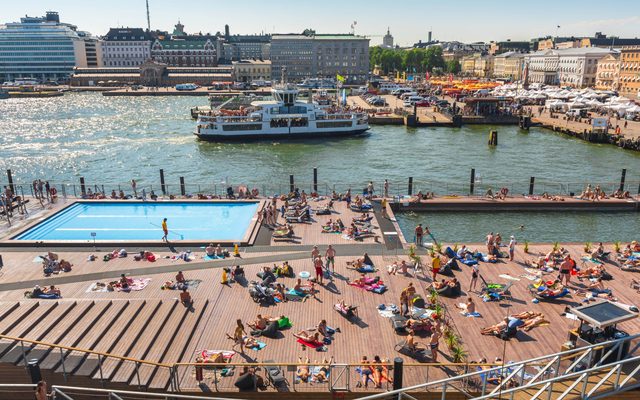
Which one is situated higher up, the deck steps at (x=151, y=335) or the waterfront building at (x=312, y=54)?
the waterfront building at (x=312, y=54)

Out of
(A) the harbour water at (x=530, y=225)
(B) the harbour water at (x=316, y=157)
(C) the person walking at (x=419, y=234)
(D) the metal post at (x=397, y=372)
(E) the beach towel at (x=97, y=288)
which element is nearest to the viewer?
(D) the metal post at (x=397, y=372)

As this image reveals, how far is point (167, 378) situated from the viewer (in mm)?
14297

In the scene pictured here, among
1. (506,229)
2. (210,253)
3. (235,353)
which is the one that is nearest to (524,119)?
(506,229)

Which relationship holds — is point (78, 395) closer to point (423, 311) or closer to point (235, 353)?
point (235, 353)

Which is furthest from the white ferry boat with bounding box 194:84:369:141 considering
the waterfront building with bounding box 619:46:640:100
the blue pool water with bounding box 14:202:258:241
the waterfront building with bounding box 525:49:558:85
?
the waterfront building with bounding box 525:49:558:85

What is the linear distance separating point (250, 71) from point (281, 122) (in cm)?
12613

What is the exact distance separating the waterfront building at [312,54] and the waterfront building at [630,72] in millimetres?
96464

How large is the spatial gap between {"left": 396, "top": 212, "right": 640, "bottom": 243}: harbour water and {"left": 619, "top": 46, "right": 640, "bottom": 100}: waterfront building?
92.2 metres

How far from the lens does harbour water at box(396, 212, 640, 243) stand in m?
30.6

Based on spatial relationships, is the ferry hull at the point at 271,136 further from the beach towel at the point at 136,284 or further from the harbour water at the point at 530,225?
the beach towel at the point at 136,284

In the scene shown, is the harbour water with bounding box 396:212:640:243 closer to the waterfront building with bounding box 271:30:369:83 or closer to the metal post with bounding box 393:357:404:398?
the metal post with bounding box 393:357:404:398

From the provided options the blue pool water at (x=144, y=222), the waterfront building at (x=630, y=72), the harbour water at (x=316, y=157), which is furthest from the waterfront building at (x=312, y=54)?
the blue pool water at (x=144, y=222)

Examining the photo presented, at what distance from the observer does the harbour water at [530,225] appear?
1204 inches

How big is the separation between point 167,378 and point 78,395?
8.00ft
